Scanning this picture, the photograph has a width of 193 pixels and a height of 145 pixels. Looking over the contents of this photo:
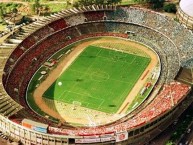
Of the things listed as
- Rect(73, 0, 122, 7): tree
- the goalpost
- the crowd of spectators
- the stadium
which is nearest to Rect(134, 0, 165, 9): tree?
Rect(73, 0, 122, 7): tree

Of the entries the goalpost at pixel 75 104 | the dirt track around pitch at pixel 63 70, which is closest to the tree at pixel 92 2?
the dirt track around pitch at pixel 63 70

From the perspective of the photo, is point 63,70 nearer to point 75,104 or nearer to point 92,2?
point 75,104

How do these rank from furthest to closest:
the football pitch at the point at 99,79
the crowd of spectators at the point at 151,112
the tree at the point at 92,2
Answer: the tree at the point at 92,2 → the football pitch at the point at 99,79 → the crowd of spectators at the point at 151,112

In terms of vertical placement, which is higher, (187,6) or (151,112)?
(187,6)

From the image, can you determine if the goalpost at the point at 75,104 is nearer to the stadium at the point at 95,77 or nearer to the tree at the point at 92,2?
the stadium at the point at 95,77

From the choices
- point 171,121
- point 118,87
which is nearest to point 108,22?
point 118,87

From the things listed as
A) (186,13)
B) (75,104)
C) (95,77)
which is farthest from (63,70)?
(186,13)
